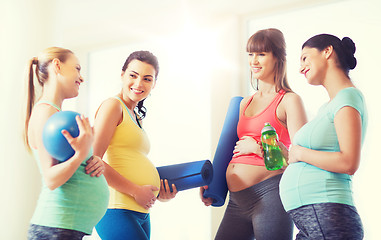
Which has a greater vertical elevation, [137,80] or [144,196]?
[137,80]

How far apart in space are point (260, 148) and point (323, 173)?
0.35 metres

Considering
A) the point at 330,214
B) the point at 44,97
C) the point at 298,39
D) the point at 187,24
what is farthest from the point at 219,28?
the point at 330,214

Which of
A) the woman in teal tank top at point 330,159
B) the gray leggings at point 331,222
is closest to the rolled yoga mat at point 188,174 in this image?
the woman in teal tank top at point 330,159

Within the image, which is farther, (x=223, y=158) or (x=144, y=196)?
(x=223, y=158)

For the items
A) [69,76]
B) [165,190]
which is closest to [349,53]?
[165,190]

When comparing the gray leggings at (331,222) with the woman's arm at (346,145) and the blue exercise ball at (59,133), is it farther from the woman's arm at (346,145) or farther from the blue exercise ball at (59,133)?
the blue exercise ball at (59,133)

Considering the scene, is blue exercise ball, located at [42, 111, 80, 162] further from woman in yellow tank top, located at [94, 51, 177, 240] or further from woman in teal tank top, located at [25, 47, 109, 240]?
woman in yellow tank top, located at [94, 51, 177, 240]

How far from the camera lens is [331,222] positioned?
1.23 metres

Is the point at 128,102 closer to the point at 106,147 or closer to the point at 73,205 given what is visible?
the point at 106,147

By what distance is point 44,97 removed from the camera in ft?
4.65

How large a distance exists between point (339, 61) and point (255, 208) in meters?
0.64

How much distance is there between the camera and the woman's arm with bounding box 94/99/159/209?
59.6 inches

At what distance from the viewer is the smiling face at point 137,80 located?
173cm

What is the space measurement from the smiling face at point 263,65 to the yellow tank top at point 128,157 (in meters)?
0.57
